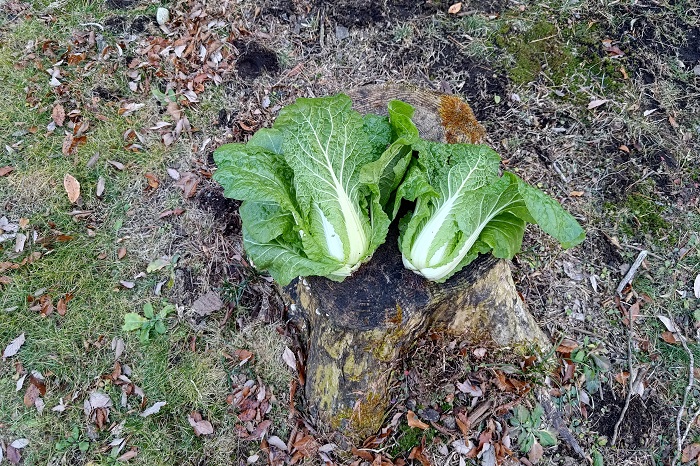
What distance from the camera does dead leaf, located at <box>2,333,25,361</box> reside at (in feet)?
14.1

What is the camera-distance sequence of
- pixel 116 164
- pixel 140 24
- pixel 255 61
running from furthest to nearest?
pixel 140 24
pixel 255 61
pixel 116 164

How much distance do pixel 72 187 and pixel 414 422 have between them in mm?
3791

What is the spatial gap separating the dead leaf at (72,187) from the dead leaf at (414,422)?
3629mm

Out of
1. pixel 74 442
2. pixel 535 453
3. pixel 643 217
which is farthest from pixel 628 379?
pixel 74 442

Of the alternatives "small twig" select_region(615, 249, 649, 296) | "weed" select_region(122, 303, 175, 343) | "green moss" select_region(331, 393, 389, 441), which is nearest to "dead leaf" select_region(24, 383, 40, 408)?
"weed" select_region(122, 303, 175, 343)

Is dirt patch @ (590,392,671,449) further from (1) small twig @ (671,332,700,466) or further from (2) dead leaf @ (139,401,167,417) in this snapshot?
(2) dead leaf @ (139,401,167,417)

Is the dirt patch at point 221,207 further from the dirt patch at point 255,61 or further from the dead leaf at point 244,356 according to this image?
the dirt patch at point 255,61

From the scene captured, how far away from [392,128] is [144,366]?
286 cm

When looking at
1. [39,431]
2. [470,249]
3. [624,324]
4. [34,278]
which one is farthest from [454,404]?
[34,278]

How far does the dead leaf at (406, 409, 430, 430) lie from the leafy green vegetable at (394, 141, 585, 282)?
120 cm

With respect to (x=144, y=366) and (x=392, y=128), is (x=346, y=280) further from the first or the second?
(x=144, y=366)

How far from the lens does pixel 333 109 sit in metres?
2.99

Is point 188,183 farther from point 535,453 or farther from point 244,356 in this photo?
point 535,453

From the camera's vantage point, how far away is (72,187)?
482 cm
